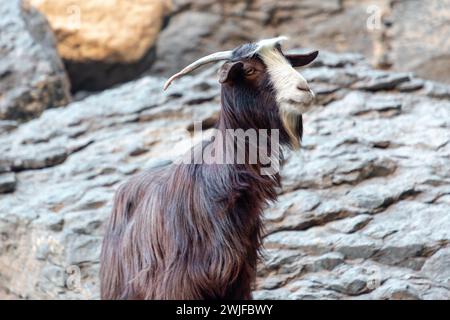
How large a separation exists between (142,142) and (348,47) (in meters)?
3.47

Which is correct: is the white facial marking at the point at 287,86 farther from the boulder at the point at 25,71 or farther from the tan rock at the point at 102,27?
the tan rock at the point at 102,27

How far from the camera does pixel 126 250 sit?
5320 mm

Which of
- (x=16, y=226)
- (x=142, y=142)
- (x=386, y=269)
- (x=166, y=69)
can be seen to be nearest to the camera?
(x=386, y=269)

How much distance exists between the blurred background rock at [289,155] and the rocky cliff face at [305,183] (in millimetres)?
13

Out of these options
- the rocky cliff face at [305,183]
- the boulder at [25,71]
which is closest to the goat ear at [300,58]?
the rocky cliff face at [305,183]

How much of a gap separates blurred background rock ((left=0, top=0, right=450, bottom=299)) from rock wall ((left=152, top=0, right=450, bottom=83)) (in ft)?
0.05

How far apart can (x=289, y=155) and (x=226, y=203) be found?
2247 mm

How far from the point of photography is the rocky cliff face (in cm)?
607

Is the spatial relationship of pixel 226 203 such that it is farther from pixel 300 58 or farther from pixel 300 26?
pixel 300 26

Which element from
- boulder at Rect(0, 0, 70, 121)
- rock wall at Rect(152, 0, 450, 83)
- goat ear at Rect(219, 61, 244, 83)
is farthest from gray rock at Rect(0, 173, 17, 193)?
rock wall at Rect(152, 0, 450, 83)

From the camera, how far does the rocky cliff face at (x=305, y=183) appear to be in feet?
19.9
